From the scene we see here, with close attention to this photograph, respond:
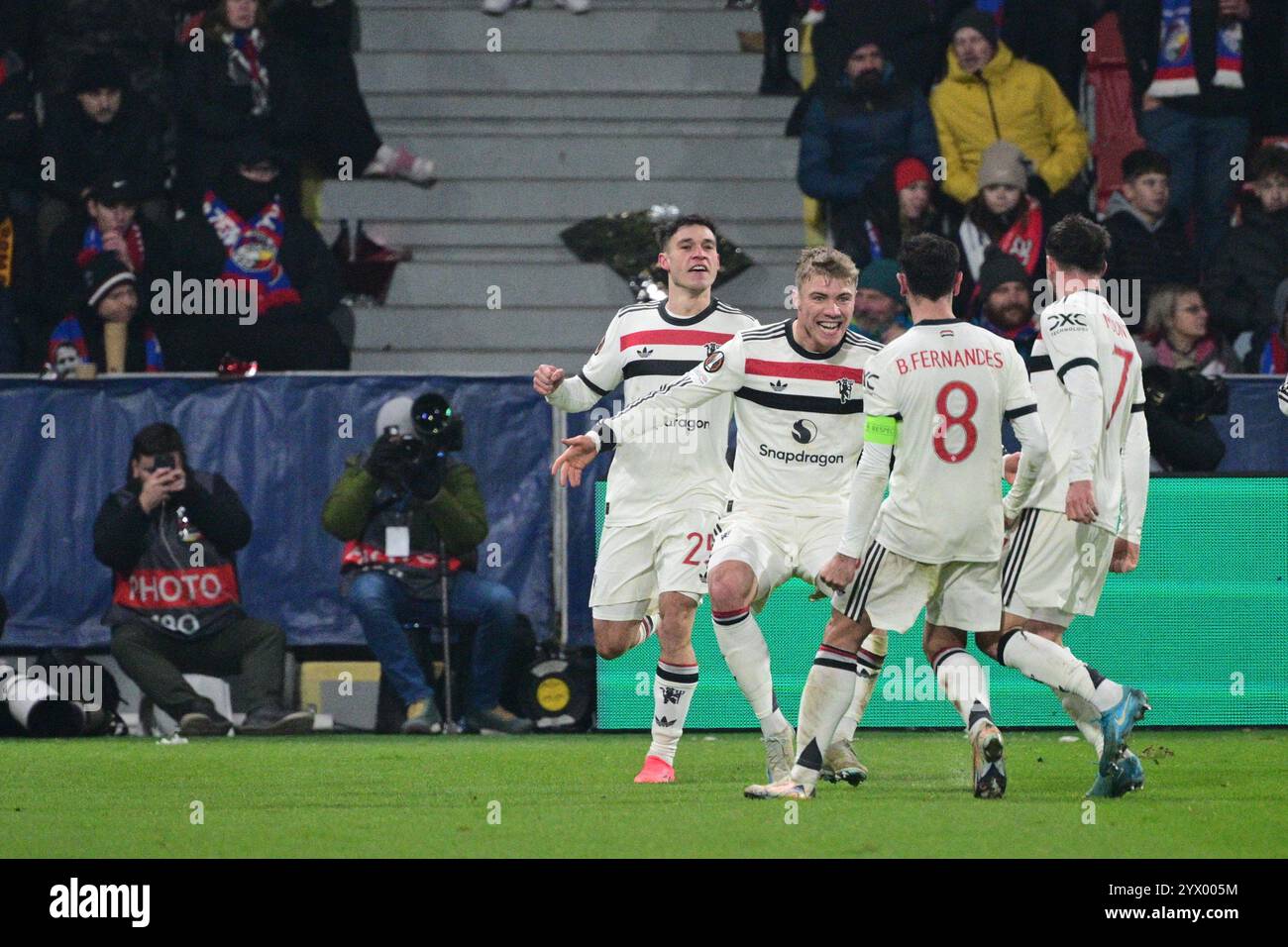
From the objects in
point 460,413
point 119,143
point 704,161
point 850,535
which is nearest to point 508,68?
point 704,161

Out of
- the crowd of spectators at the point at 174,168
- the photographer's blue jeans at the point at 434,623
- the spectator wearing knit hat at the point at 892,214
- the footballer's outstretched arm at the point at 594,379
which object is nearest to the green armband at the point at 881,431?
the footballer's outstretched arm at the point at 594,379

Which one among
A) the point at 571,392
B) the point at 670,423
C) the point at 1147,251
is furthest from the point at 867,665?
the point at 1147,251

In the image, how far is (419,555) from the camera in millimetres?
12422

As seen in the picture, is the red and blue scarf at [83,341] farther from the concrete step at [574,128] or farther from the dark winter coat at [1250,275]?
the dark winter coat at [1250,275]

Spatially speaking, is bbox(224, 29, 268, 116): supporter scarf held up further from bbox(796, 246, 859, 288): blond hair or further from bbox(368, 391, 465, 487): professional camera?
bbox(796, 246, 859, 288): blond hair

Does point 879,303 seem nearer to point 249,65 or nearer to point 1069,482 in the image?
point 249,65

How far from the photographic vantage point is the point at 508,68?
16.4 metres

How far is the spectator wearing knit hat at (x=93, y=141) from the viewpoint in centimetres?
1457

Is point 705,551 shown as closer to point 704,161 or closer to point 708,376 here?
point 708,376

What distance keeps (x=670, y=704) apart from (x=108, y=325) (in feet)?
21.4

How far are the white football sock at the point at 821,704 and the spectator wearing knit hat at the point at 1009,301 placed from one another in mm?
6255

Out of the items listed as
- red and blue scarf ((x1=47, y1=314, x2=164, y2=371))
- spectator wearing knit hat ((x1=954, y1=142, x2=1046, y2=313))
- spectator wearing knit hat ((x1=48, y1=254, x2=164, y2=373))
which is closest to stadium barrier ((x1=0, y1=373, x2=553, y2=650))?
spectator wearing knit hat ((x1=48, y1=254, x2=164, y2=373))

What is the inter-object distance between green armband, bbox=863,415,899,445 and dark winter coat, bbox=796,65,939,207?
25.3 feet

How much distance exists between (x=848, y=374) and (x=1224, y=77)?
8.33m
